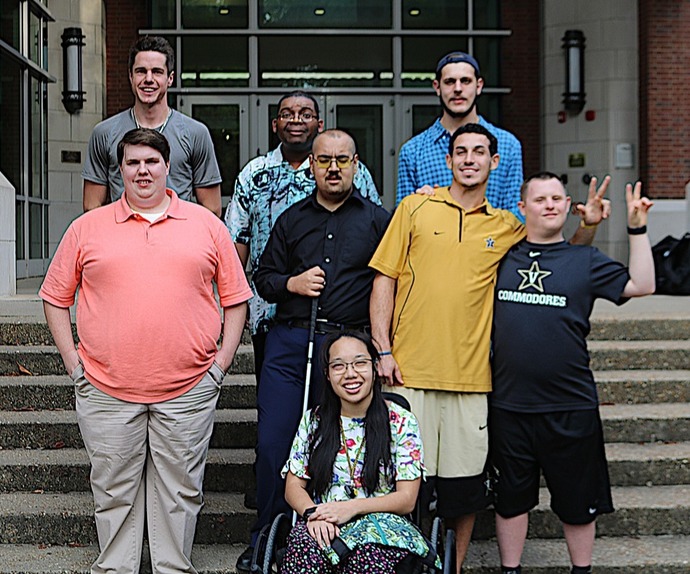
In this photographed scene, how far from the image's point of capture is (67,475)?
17.6 feet

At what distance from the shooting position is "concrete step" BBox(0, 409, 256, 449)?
18.6ft

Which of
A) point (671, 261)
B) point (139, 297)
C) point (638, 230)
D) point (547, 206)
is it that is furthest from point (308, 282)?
point (671, 261)

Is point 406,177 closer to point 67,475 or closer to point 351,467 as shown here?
point 351,467

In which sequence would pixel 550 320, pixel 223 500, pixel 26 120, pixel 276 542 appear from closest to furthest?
pixel 276 542, pixel 550 320, pixel 223 500, pixel 26 120

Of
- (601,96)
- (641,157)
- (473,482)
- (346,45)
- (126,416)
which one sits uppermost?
(346,45)

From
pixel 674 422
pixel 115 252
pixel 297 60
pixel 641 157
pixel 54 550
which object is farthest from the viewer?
pixel 297 60

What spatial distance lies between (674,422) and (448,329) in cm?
230

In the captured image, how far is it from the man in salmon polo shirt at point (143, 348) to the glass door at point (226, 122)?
1092cm

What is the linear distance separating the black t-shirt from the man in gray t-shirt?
5.40 feet

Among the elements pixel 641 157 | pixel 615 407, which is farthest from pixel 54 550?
pixel 641 157

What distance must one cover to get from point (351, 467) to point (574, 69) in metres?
11.5

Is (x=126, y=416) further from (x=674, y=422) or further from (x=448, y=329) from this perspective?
(x=674, y=422)

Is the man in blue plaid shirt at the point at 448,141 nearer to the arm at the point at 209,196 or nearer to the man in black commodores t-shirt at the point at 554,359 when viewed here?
the man in black commodores t-shirt at the point at 554,359

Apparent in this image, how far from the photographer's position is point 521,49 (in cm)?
1532
